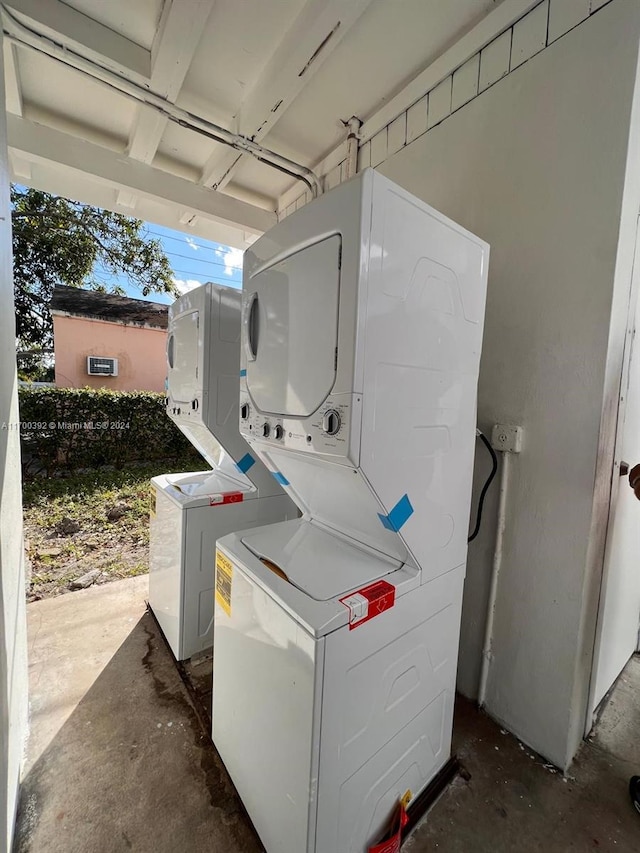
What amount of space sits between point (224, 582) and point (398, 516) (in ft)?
2.37

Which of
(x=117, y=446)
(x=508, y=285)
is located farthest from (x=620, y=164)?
(x=117, y=446)

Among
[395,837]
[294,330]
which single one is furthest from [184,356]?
[395,837]

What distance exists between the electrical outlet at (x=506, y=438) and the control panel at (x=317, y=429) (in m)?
1.03

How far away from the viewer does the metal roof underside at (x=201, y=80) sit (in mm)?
1642

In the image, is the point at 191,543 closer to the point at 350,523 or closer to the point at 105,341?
the point at 350,523

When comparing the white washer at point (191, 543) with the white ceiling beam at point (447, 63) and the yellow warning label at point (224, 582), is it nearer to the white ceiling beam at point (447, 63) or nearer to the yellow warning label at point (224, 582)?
the yellow warning label at point (224, 582)

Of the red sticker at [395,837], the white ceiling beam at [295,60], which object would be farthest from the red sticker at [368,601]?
the white ceiling beam at [295,60]

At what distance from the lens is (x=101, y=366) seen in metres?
7.40

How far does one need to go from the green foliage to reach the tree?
338 cm

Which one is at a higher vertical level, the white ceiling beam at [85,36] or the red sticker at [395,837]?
the white ceiling beam at [85,36]

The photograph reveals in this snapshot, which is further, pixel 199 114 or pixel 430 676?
pixel 199 114

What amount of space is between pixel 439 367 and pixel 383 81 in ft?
6.27

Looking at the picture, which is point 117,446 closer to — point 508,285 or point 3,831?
point 3,831

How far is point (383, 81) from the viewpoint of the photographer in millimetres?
2016
